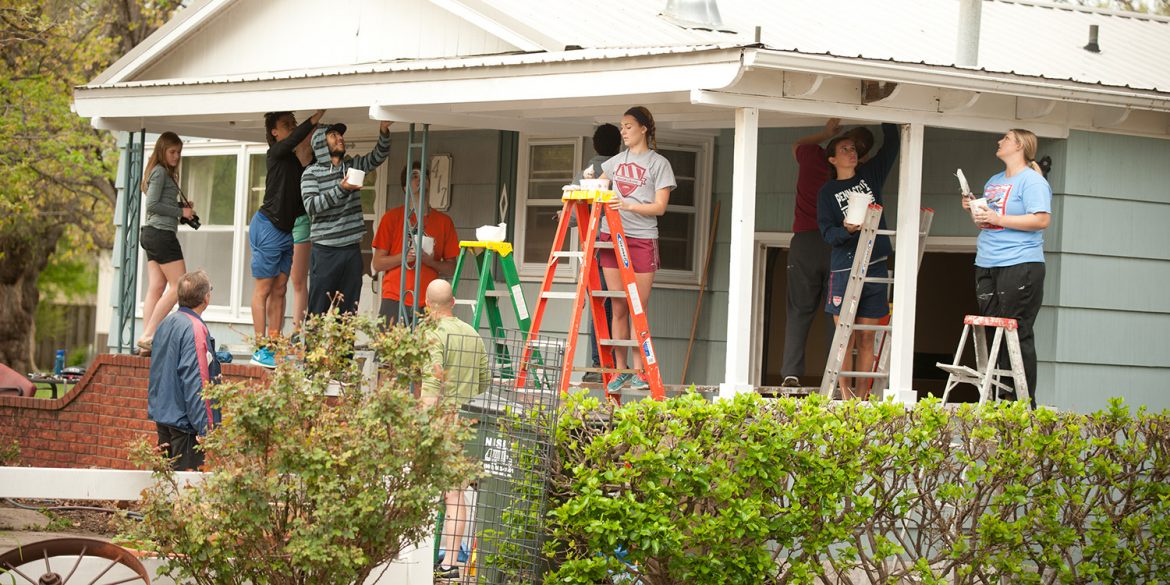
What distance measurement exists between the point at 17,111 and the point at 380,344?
17.6 meters

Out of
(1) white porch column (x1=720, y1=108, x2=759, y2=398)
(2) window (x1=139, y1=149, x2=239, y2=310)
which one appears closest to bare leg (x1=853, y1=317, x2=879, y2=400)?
(1) white porch column (x1=720, y1=108, x2=759, y2=398)

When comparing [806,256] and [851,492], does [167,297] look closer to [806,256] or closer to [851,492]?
[806,256]

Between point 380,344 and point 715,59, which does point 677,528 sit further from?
point 715,59

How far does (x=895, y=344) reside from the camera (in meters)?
8.56

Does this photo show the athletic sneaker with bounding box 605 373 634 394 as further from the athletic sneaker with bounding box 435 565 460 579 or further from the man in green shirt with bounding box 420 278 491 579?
the athletic sneaker with bounding box 435 565 460 579

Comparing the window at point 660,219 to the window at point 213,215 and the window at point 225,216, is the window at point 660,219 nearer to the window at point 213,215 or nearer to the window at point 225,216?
the window at point 225,216

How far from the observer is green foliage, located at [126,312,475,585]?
5.46m

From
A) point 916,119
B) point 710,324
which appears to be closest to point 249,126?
point 710,324

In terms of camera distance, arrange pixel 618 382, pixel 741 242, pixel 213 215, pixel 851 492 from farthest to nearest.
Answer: pixel 213 215 → pixel 618 382 → pixel 741 242 → pixel 851 492

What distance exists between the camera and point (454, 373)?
794cm

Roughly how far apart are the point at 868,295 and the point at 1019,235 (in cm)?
119

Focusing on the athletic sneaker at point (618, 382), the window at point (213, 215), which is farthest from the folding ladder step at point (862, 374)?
the window at point (213, 215)

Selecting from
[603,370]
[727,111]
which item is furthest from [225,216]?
[603,370]

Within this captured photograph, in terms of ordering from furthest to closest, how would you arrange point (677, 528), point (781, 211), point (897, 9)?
1. point (897, 9)
2. point (781, 211)
3. point (677, 528)
